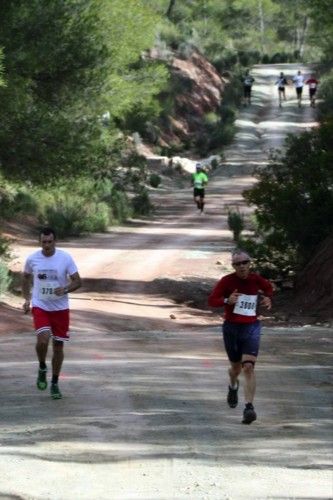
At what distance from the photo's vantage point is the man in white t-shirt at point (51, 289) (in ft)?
43.6

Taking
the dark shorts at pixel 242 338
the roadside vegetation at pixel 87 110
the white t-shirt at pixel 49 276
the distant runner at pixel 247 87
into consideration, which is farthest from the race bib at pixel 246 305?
the distant runner at pixel 247 87

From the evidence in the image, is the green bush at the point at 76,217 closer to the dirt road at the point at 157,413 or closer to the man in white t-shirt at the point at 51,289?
the dirt road at the point at 157,413

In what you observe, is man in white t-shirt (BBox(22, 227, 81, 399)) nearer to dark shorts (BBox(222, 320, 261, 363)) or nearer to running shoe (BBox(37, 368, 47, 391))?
running shoe (BBox(37, 368, 47, 391))

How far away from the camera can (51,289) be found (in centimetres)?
1332

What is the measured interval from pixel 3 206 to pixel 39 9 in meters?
6.71

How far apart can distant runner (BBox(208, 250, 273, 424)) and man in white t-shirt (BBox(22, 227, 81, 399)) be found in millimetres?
1679

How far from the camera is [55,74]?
30.2 m

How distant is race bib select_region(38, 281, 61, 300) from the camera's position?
13305 millimetres

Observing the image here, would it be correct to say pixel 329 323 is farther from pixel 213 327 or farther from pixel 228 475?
pixel 228 475

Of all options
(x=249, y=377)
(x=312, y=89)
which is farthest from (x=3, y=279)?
(x=312, y=89)

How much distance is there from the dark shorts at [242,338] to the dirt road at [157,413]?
26.8 inches

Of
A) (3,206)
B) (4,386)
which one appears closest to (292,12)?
(3,206)

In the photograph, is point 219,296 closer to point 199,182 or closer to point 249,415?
point 249,415

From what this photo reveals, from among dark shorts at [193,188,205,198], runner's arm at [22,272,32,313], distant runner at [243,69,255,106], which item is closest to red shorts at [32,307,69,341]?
runner's arm at [22,272,32,313]
